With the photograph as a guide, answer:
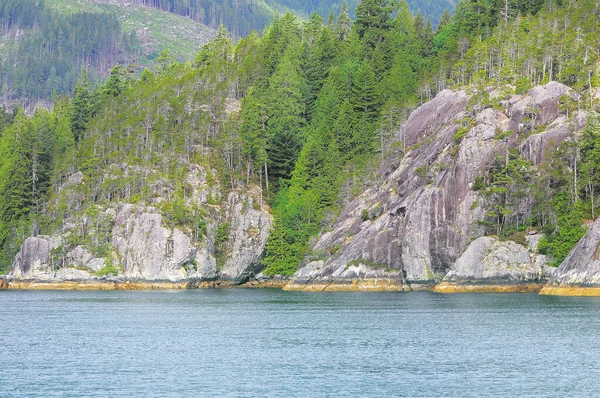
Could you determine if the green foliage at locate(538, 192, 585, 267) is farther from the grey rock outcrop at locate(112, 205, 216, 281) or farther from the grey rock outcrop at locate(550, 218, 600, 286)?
the grey rock outcrop at locate(112, 205, 216, 281)

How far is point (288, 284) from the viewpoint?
5074 inches

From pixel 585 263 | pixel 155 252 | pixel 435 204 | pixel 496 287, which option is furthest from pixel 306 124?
pixel 585 263

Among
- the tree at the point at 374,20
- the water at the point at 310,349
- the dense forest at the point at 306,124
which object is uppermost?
the tree at the point at 374,20

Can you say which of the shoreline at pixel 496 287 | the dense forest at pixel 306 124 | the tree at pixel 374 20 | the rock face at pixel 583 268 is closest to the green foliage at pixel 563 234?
the dense forest at pixel 306 124

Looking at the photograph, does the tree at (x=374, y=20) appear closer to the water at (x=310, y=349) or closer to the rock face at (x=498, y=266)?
the rock face at (x=498, y=266)

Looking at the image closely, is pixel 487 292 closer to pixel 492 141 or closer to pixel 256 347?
pixel 492 141

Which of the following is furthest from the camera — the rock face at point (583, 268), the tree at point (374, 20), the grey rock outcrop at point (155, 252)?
the tree at point (374, 20)

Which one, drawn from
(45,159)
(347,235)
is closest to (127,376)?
(347,235)

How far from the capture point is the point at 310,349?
186ft

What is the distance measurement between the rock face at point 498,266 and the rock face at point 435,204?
3.04 meters

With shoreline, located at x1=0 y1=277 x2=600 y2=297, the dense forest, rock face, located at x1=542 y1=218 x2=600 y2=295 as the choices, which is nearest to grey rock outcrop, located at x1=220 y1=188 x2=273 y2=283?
shoreline, located at x1=0 y1=277 x2=600 y2=297

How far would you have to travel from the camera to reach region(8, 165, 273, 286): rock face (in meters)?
137

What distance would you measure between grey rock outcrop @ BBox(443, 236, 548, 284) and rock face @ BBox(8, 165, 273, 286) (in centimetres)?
4445

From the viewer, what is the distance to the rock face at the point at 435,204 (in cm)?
11044
